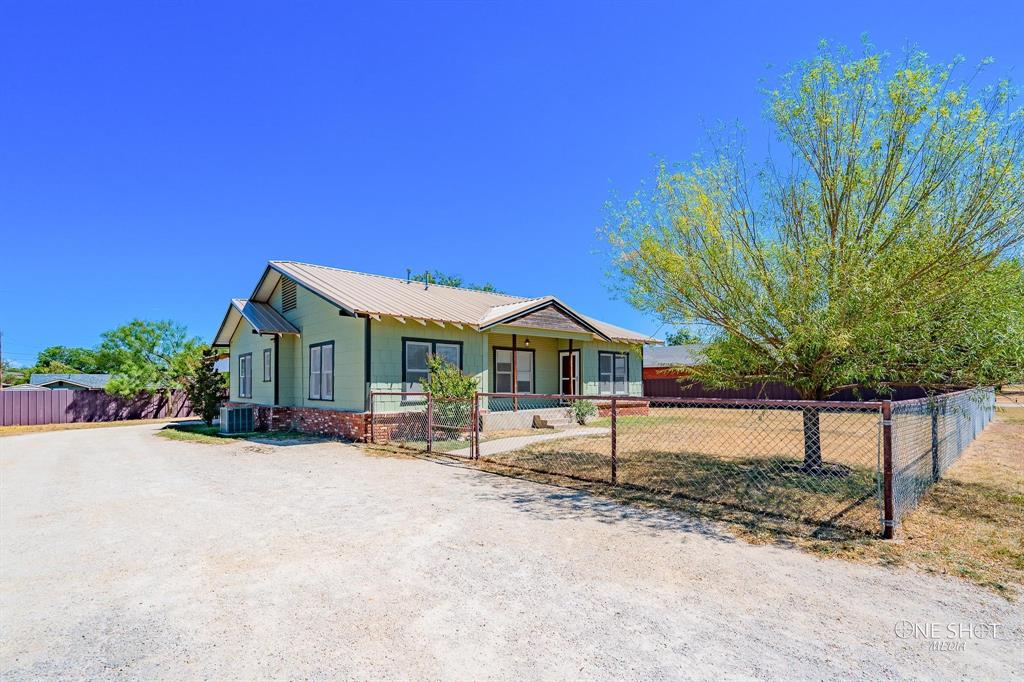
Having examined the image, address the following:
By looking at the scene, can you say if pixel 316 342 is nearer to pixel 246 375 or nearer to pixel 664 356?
pixel 246 375

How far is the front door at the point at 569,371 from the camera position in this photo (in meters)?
18.6

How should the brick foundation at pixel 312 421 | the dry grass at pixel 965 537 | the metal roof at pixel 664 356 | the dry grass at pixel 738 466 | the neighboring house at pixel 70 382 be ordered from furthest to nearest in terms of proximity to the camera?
the neighboring house at pixel 70 382, the metal roof at pixel 664 356, the brick foundation at pixel 312 421, the dry grass at pixel 738 466, the dry grass at pixel 965 537

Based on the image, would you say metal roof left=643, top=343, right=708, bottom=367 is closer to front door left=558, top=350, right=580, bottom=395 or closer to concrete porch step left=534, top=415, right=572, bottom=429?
front door left=558, top=350, right=580, bottom=395

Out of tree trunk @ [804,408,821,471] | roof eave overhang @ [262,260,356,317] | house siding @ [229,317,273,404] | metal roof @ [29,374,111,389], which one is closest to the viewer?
tree trunk @ [804,408,821,471]

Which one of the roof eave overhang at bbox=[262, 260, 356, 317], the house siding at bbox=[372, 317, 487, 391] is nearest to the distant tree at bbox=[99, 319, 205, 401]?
the roof eave overhang at bbox=[262, 260, 356, 317]

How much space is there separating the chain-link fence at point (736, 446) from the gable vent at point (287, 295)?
5.71m

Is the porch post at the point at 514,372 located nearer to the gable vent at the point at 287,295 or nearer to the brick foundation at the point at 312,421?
the brick foundation at the point at 312,421

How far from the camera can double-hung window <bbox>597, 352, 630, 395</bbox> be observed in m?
19.9

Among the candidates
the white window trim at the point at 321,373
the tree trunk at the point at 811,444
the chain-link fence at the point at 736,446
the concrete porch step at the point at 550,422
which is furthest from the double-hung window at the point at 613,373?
the tree trunk at the point at 811,444

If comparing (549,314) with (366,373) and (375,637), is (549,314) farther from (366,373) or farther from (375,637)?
(375,637)

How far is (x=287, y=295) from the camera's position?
1667 centimetres

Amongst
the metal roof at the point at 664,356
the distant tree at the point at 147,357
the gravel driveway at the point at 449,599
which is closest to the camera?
the gravel driveway at the point at 449,599

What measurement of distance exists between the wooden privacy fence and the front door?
19.6 meters

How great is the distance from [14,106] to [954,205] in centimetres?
2181
